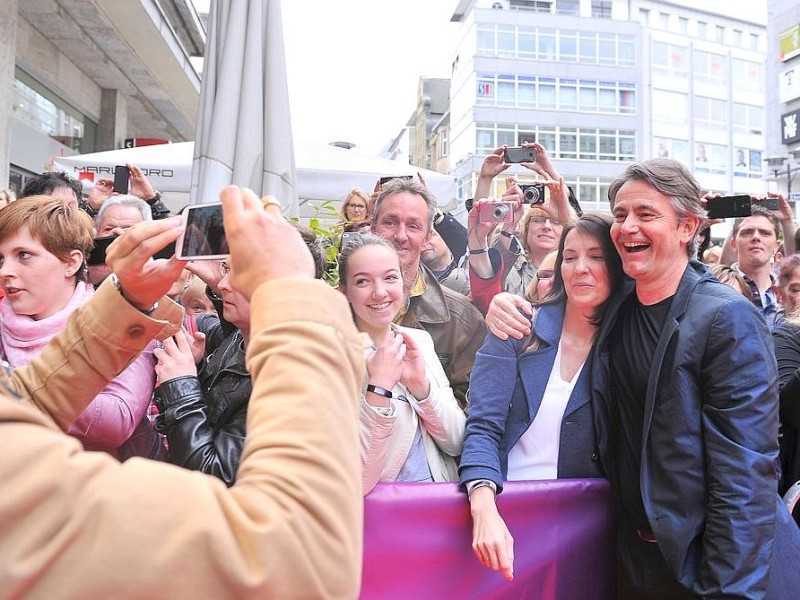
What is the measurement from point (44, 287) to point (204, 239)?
117 cm

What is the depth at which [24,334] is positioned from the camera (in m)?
2.23

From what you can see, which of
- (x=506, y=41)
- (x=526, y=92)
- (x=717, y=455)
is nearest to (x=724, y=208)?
(x=717, y=455)

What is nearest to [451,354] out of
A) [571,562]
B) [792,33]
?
[571,562]

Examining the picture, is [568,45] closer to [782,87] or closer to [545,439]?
[782,87]

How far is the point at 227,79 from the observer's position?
12.0 ft

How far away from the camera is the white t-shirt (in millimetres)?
2441

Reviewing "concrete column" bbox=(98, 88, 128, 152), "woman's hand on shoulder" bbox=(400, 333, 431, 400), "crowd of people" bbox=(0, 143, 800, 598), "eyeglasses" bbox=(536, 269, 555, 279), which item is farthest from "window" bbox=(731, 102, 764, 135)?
"woman's hand on shoulder" bbox=(400, 333, 431, 400)

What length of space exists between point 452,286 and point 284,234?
3.13 meters

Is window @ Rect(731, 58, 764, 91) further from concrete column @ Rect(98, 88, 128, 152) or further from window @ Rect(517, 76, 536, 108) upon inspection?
concrete column @ Rect(98, 88, 128, 152)

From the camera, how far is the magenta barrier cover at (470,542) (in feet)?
7.47

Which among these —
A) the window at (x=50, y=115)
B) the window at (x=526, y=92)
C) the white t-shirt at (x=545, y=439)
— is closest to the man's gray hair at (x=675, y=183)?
the white t-shirt at (x=545, y=439)

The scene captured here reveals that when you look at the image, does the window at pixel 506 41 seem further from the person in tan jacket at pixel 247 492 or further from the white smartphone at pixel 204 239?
the person in tan jacket at pixel 247 492

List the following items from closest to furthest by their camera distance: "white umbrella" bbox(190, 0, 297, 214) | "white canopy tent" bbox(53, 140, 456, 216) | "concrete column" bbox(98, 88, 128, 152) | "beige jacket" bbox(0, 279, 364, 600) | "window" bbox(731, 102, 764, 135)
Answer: "beige jacket" bbox(0, 279, 364, 600)
"white umbrella" bbox(190, 0, 297, 214)
"white canopy tent" bbox(53, 140, 456, 216)
"concrete column" bbox(98, 88, 128, 152)
"window" bbox(731, 102, 764, 135)

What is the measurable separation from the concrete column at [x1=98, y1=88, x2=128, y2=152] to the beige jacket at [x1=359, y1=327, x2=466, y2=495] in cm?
1311
